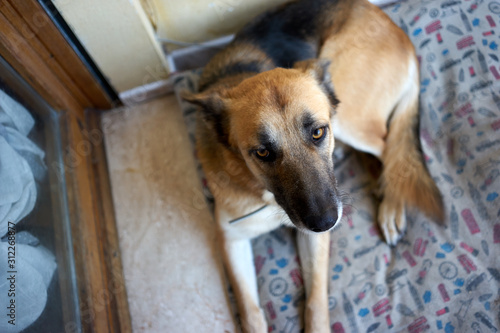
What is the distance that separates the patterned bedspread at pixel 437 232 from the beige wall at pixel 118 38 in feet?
4.59

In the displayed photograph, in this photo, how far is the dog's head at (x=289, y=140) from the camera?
1.35 m

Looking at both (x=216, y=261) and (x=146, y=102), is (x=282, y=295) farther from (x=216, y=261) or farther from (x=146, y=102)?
(x=146, y=102)

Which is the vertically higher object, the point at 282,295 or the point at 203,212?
the point at 203,212

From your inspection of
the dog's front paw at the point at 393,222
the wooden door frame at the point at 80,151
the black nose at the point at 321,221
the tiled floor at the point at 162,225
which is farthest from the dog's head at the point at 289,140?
the wooden door frame at the point at 80,151

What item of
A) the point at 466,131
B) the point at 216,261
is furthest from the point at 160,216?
the point at 466,131

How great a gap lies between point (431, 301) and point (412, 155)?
0.79 metres

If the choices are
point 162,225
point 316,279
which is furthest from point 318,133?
point 162,225

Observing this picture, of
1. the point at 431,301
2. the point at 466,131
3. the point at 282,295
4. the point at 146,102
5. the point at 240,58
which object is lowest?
the point at 431,301

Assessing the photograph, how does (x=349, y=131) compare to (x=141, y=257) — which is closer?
(x=349, y=131)

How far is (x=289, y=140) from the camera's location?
4.45 feet

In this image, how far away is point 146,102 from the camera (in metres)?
2.62

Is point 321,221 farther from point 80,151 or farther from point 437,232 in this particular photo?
point 80,151

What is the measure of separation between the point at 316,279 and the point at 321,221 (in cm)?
64

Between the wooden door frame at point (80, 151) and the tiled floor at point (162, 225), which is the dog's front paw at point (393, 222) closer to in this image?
the tiled floor at point (162, 225)
